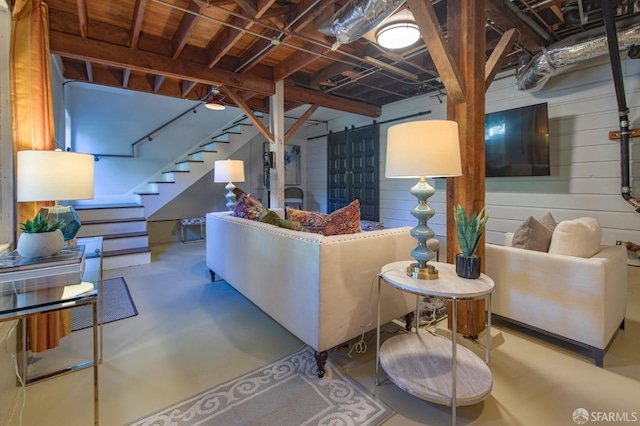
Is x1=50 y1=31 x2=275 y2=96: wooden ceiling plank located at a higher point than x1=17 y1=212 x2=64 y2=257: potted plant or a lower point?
higher

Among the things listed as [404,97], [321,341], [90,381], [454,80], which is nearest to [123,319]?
[90,381]

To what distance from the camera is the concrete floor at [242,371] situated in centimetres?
142

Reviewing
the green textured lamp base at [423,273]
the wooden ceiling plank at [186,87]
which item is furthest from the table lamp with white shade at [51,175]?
the wooden ceiling plank at [186,87]

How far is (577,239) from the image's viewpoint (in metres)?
1.89

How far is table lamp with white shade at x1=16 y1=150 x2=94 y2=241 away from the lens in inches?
58.1

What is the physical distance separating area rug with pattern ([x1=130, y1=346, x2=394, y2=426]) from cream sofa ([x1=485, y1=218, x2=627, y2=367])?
4.32 ft

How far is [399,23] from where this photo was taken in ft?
8.29

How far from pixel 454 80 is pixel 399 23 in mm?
947

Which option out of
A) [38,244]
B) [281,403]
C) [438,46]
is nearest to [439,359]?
[281,403]

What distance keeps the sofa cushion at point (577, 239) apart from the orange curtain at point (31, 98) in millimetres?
3335

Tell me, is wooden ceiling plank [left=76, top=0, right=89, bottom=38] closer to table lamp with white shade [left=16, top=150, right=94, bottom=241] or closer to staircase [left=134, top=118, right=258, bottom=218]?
table lamp with white shade [left=16, top=150, right=94, bottom=241]

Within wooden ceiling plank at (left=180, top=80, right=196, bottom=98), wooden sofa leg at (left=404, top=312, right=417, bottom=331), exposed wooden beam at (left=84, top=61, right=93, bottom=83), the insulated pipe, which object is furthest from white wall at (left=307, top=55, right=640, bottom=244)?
exposed wooden beam at (left=84, top=61, right=93, bottom=83)

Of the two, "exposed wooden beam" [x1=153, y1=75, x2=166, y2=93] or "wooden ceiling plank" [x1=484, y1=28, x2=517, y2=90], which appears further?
"exposed wooden beam" [x1=153, y1=75, x2=166, y2=93]

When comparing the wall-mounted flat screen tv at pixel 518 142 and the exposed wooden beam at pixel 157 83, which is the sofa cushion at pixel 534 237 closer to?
the wall-mounted flat screen tv at pixel 518 142
